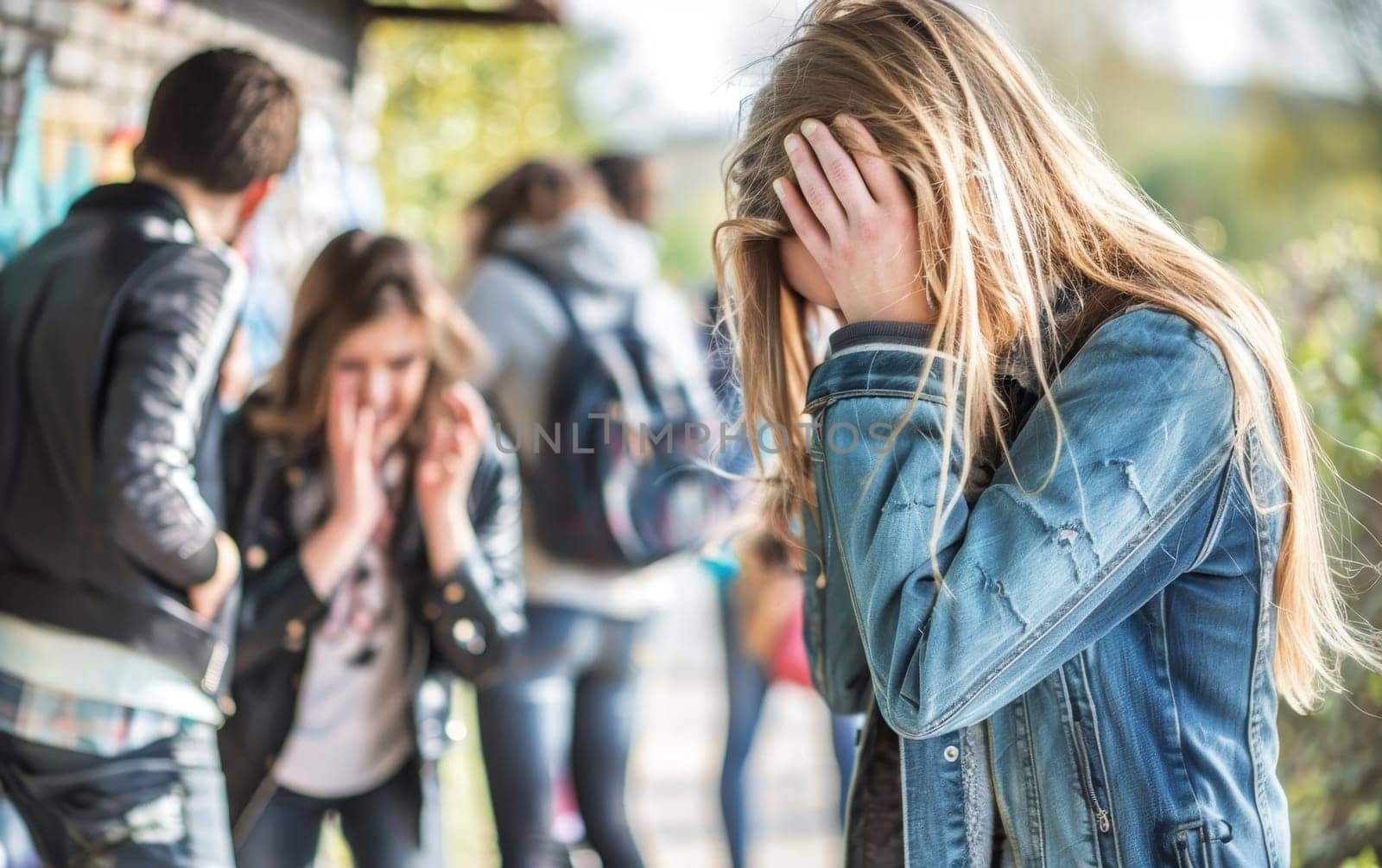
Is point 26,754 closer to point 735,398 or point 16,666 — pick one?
point 16,666

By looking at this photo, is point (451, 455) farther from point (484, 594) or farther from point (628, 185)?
point (628, 185)

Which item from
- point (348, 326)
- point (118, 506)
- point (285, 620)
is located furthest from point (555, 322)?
point (118, 506)

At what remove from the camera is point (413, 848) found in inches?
95.8

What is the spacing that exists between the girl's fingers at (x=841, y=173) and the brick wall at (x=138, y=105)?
1.72m

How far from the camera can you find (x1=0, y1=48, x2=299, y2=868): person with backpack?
1.95 metres

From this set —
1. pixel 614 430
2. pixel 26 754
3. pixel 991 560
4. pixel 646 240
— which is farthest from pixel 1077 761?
pixel 646 240

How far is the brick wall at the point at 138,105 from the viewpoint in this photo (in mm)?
2352

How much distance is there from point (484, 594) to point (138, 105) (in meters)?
1.37

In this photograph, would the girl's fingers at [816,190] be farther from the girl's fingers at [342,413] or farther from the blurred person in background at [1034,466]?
the girl's fingers at [342,413]

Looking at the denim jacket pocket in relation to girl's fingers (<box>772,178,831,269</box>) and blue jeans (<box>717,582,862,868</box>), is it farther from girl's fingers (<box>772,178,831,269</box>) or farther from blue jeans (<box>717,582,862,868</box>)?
blue jeans (<box>717,582,862,868</box>)

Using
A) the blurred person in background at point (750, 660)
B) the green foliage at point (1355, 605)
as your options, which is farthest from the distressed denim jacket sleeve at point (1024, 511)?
the blurred person in background at point (750, 660)

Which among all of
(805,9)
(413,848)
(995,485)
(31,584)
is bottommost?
(413,848)

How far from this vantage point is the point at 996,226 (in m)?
1.35

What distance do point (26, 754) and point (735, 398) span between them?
4.43ft
